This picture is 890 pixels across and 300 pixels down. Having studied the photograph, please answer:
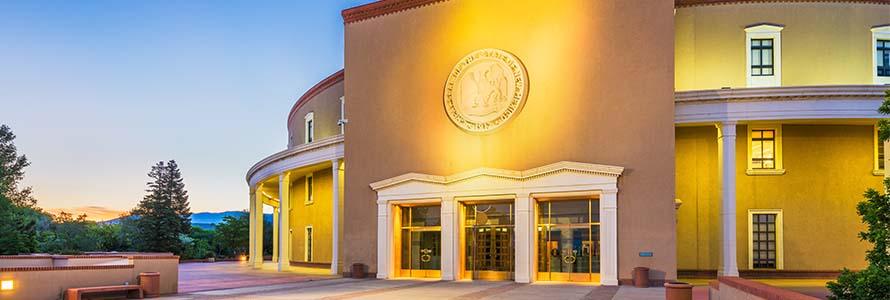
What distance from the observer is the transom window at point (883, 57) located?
30562mm

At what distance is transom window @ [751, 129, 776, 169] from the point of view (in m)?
30.6

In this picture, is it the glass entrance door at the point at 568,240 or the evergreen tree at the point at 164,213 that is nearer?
the glass entrance door at the point at 568,240

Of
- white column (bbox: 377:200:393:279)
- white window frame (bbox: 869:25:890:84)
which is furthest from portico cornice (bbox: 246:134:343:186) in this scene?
white window frame (bbox: 869:25:890:84)

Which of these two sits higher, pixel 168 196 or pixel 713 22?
pixel 713 22

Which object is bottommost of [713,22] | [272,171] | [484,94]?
[272,171]

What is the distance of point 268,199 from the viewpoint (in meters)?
63.2

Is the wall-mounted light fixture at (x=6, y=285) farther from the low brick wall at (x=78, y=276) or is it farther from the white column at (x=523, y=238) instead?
the white column at (x=523, y=238)

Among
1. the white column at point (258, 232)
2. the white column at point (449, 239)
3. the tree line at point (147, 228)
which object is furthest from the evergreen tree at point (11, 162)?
the white column at point (449, 239)

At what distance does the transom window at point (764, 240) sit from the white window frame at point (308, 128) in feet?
81.5

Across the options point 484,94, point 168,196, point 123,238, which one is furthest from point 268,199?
point 484,94

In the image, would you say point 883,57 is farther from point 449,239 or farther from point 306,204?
point 306,204

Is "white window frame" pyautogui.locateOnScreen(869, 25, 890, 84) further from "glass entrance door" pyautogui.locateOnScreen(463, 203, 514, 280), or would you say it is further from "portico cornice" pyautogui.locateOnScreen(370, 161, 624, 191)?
"glass entrance door" pyautogui.locateOnScreen(463, 203, 514, 280)

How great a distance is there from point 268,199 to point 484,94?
120 feet

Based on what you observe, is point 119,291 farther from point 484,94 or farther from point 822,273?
point 822,273
